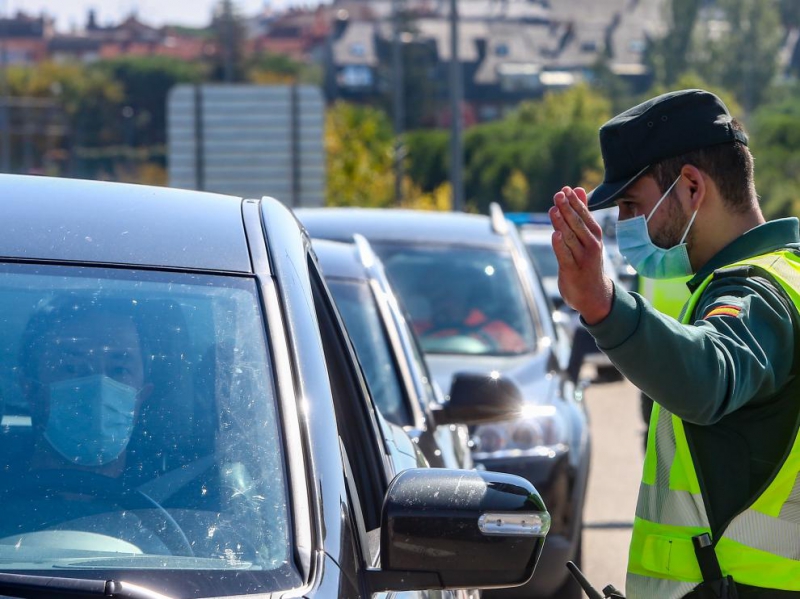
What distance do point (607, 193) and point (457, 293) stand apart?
516 cm

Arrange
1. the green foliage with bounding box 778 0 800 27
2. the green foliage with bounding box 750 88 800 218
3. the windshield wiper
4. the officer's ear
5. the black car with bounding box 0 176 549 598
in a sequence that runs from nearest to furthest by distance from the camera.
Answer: the windshield wiper < the black car with bounding box 0 176 549 598 < the officer's ear < the green foliage with bounding box 750 88 800 218 < the green foliage with bounding box 778 0 800 27

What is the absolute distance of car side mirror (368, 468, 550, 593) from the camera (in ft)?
7.83

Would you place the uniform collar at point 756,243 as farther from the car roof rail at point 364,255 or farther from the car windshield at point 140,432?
the car roof rail at point 364,255

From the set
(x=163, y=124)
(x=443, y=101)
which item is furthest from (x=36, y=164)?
(x=443, y=101)

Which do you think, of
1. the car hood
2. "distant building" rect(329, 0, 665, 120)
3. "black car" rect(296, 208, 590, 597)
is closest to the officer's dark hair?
"black car" rect(296, 208, 590, 597)

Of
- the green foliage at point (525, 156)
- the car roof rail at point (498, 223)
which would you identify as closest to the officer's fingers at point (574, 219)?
the car roof rail at point (498, 223)

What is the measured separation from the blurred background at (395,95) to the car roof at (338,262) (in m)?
18.1

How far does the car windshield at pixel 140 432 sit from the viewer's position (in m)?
2.34

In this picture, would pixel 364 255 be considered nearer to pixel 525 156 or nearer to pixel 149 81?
pixel 525 156

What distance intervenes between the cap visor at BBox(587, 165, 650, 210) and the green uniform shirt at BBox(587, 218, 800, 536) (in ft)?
0.70

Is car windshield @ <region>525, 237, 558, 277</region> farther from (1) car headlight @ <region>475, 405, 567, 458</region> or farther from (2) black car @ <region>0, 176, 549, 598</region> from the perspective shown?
(2) black car @ <region>0, 176, 549, 598</region>

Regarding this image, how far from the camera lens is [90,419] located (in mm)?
2568

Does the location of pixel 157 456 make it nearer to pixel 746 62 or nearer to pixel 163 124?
pixel 746 62

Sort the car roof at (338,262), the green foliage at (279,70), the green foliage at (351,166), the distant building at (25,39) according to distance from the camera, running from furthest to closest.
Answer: the distant building at (25,39) < the green foliage at (279,70) < the green foliage at (351,166) < the car roof at (338,262)
